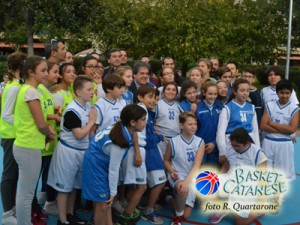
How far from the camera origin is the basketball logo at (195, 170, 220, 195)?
15.8 feet

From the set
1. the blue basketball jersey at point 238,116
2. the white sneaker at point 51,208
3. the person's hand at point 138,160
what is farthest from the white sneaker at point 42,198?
the blue basketball jersey at point 238,116

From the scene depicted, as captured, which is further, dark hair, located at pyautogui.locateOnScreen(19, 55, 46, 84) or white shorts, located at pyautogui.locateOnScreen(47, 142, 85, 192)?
white shorts, located at pyautogui.locateOnScreen(47, 142, 85, 192)

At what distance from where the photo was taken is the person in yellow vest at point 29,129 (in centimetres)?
362

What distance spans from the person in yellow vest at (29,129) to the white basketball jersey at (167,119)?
1.44m

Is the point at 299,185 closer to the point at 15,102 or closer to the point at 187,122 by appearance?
the point at 187,122

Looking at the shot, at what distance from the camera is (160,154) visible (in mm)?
4625

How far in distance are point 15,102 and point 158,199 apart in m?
2.09

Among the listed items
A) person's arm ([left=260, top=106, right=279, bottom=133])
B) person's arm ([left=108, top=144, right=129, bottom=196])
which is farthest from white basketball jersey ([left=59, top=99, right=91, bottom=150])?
person's arm ([left=260, top=106, right=279, bottom=133])

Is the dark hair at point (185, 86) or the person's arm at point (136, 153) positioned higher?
the dark hair at point (185, 86)

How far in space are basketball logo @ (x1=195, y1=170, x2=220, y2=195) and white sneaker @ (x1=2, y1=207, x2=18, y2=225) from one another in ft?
6.43

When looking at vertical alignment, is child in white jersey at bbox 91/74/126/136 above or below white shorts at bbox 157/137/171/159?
above

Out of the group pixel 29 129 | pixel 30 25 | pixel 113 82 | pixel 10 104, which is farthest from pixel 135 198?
pixel 30 25

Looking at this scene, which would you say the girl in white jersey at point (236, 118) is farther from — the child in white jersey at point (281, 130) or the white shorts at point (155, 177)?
the white shorts at point (155, 177)

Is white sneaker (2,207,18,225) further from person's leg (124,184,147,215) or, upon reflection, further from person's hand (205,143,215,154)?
person's hand (205,143,215,154)
